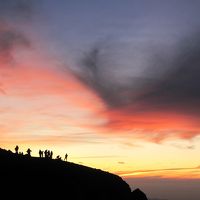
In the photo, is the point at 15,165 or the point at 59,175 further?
the point at 59,175

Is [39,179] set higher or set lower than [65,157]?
lower

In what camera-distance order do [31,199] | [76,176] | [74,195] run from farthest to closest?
[76,176] → [74,195] → [31,199]

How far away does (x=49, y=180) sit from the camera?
5444cm

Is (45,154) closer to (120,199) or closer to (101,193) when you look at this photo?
(101,193)

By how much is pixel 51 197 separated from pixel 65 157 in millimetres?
18760

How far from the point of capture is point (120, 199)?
72812 mm

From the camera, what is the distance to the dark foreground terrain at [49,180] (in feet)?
160

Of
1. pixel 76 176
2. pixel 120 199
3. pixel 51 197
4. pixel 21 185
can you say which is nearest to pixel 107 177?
pixel 120 199

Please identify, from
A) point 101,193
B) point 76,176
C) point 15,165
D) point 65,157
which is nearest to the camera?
point 15,165

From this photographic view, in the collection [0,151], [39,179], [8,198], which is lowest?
[8,198]

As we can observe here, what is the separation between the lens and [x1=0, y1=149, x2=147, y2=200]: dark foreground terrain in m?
48.8

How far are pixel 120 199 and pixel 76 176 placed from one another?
49.4ft

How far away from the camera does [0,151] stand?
5388 centimetres

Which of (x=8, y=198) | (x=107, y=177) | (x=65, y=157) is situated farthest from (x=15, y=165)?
(x=107, y=177)
